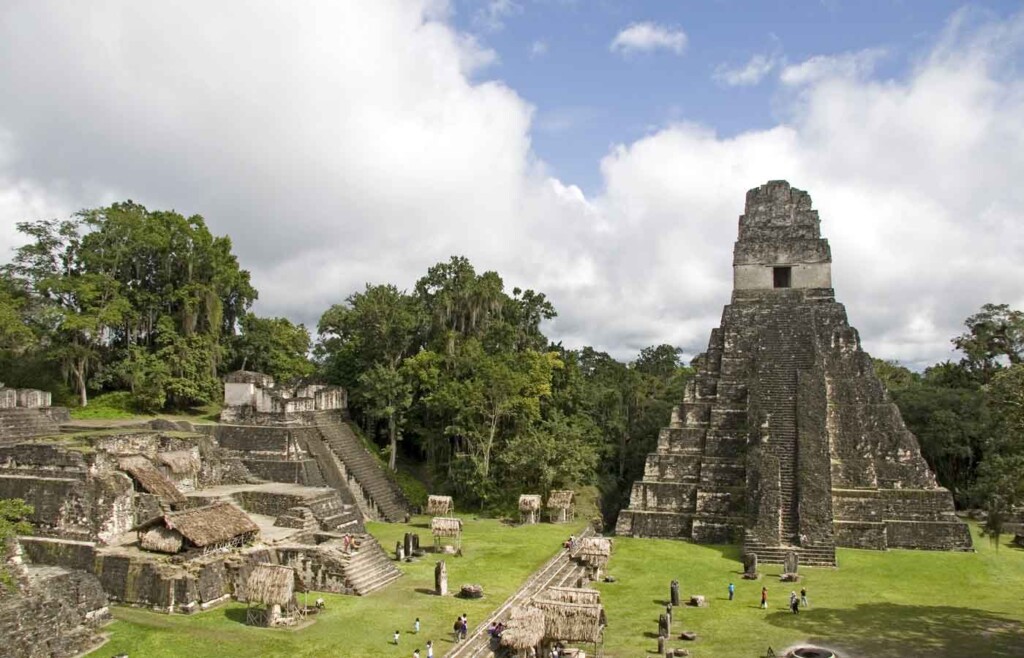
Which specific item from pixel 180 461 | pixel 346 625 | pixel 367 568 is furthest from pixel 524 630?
pixel 180 461

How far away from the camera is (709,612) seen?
18188 mm

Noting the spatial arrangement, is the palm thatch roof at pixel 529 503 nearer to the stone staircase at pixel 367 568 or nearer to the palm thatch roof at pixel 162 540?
the stone staircase at pixel 367 568

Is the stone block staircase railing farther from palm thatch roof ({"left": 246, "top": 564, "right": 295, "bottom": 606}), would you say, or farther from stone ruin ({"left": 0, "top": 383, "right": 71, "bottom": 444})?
stone ruin ({"left": 0, "top": 383, "right": 71, "bottom": 444})

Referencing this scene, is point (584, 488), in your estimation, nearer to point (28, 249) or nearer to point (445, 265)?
point (445, 265)

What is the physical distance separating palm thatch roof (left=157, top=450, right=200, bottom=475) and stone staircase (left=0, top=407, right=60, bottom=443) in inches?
170

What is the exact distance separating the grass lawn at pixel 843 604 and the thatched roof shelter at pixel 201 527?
9480 millimetres

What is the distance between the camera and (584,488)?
112 feet

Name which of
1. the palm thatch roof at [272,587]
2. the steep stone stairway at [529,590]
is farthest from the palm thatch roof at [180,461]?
the steep stone stairway at [529,590]

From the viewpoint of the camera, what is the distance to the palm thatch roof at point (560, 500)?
30.1 metres

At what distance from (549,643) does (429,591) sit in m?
5.07

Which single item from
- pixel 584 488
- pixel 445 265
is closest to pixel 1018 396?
pixel 584 488

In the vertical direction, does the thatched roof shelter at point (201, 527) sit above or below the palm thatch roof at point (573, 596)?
above

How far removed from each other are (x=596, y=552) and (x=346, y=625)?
299 inches

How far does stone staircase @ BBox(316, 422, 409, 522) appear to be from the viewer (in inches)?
1176
